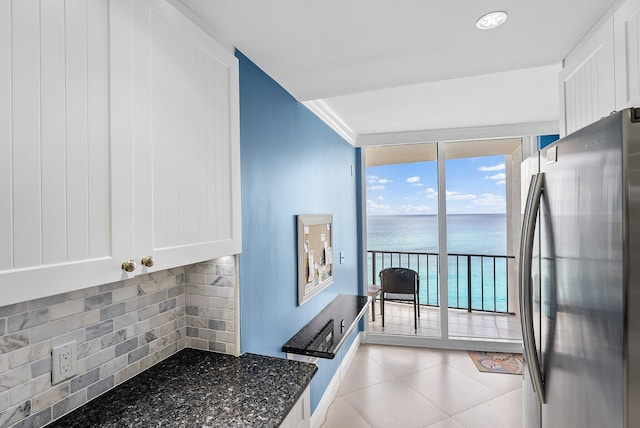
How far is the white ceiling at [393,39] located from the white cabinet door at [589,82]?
70mm

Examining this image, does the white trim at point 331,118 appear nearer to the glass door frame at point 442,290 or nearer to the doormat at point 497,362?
the glass door frame at point 442,290

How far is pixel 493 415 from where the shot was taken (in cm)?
257

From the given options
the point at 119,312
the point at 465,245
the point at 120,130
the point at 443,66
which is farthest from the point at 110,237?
the point at 465,245

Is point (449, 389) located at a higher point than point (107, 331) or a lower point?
lower

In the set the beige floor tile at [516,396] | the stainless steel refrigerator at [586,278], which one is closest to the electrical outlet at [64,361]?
the stainless steel refrigerator at [586,278]

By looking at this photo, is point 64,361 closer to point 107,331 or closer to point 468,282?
point 107,331

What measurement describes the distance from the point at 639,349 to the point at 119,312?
1.60 m

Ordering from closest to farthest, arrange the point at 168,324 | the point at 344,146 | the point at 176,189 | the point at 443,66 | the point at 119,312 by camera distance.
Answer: the point at 176,189 → the point at 119,312 → the point at 168,324 → the point at 443,66 → the point at 344,146

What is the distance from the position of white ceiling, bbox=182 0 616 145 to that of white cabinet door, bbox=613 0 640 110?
101 mm

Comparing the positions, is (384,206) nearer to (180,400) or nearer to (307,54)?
(307,54)

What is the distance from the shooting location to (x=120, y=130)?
0.94 metres

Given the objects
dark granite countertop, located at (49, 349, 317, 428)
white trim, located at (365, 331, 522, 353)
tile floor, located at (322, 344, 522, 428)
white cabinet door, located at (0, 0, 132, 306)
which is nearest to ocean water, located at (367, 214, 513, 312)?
white trim, located at (365, 331, 522, 353)

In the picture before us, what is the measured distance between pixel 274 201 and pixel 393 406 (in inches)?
77.6

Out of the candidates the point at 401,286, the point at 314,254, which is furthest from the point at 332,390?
the point at 401,286
